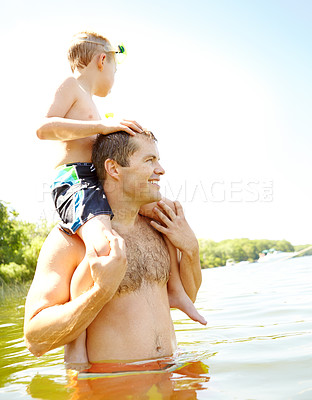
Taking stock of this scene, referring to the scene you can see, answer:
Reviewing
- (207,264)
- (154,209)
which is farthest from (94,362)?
(207,264)

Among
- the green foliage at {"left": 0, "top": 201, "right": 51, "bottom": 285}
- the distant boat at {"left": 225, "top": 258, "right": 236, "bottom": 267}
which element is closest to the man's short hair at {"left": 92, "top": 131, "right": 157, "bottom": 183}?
the green foliage at {"left": 0, "top": 201, "right": 51, "bottom": 285}

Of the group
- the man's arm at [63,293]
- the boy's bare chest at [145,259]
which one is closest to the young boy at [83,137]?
the man's arm at [63,293]

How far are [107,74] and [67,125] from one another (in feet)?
2.94

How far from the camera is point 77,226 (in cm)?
310

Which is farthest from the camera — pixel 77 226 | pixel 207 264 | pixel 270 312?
pixel 207 264

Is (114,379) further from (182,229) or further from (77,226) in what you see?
(182,229)

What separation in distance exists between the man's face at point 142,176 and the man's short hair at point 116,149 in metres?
0.03

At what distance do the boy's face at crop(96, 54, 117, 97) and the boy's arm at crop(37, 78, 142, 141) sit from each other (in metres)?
0.44

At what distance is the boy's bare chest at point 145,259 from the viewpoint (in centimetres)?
330

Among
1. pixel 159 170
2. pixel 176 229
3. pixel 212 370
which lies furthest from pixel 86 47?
pixel 212 370

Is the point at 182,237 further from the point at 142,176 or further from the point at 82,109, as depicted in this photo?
the point at 82,109

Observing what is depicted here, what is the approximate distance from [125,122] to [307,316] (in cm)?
386

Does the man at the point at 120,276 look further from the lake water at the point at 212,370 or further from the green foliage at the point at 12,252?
the green foliage at the point at 12,252

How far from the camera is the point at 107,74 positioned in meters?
4.00
